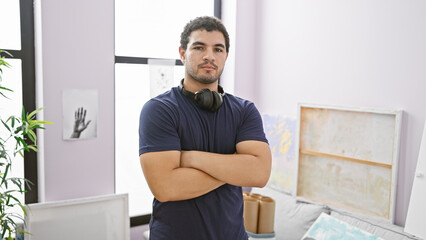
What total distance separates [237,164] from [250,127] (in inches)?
7.9

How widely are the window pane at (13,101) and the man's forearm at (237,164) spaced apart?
1.51 meters

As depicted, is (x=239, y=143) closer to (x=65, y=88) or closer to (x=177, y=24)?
(x=65, y=88)

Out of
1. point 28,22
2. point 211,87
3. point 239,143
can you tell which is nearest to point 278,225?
point 239,143

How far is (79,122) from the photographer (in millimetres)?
2420

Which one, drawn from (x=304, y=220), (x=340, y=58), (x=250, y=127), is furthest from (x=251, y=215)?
(x=340, y=58)

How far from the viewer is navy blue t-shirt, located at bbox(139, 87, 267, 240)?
140cm

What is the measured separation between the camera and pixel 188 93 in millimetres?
1532

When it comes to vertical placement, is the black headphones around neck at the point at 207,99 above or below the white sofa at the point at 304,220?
Answer: above

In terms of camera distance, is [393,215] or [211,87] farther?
[393,215]

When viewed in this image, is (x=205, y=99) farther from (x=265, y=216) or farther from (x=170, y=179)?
(x=265, y=216)

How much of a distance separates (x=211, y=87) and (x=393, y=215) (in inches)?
60.5

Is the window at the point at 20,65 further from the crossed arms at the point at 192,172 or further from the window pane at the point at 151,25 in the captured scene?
the crossed arms at the point at 192,172

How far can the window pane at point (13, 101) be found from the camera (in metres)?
2.34

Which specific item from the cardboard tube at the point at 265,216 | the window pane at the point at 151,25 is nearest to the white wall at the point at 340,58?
the window pane at the point at 151,25
